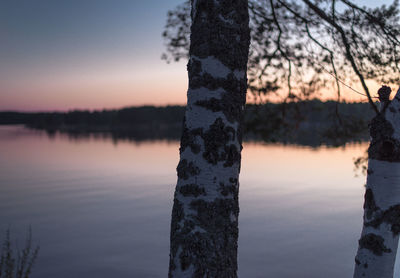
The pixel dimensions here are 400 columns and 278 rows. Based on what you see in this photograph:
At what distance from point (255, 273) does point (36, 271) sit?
24.9 feet

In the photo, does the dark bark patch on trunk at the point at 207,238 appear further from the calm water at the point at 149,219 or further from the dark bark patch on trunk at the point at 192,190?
the calm water at the point at 149,219

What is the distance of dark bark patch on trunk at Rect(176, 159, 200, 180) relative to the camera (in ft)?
8.69

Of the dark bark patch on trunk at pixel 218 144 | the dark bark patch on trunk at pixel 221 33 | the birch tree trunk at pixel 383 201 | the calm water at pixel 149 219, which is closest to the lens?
the dark bark patch on trunk at pixel 218 144

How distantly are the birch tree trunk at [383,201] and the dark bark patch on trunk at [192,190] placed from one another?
1.50m

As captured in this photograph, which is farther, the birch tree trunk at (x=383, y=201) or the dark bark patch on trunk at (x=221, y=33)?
the birch tree trunk at (x=383, y=201)

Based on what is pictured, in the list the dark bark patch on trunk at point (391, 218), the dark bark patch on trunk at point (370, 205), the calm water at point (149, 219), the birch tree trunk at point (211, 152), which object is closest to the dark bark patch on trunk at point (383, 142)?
the dark bark patch on trunk at point (370, 205)

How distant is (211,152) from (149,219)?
16.7 metres

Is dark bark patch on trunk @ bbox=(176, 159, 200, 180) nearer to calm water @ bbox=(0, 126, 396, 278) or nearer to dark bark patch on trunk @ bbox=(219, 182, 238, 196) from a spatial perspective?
dark bark patch on trunk @ bbox=(219, 182, 238, 196)

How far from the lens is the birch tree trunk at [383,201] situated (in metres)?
2.95

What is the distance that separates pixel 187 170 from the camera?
8.80 ft

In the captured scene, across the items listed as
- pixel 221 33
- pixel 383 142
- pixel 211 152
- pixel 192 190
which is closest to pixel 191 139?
pixel 211 152

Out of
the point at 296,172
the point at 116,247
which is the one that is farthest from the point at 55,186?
the point at 296,172

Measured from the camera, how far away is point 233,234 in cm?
280

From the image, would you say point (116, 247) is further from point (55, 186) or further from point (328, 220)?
point (55, 186)
